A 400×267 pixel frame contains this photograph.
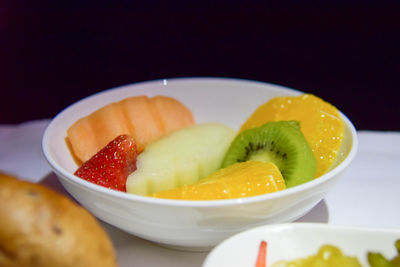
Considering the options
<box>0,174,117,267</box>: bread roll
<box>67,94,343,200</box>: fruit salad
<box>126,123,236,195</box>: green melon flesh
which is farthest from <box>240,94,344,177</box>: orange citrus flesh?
<box>0,174,117,267</box>: bread roll

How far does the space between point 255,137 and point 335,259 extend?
0.42 meters

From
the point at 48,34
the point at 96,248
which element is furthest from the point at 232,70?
the point at 96,248

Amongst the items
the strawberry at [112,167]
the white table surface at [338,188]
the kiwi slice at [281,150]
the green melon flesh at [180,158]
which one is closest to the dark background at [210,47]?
the white table surface at [338,188]

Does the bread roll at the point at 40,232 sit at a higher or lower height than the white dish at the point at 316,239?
higher

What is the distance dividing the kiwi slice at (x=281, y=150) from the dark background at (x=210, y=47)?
42.6 inches

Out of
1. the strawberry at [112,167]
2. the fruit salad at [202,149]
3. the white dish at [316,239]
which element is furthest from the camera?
the strawberry at [112,167]

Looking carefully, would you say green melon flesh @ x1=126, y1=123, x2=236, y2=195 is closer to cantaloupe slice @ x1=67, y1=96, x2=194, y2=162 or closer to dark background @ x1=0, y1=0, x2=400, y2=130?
cantaloupe slice @ x1=67, y1=96, x2=194, y2=162

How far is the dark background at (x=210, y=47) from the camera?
6.75 ft

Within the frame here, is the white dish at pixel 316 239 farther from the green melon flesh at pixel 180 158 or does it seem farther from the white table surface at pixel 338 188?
the green melon flesh at pixel 180 158

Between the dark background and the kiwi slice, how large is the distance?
108 centimetres

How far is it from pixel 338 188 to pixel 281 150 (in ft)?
0.87

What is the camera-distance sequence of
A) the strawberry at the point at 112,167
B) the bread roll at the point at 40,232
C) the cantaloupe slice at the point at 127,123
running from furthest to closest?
the cantaloupe slice at the point at 127,123 < the strawberry at the point at 112,167 < the bread roll at the point at 40,232

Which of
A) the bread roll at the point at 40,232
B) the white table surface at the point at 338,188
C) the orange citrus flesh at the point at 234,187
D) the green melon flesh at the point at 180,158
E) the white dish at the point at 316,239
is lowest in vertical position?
the white table surface at the point at 338,188

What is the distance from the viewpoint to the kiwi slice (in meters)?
0.98
